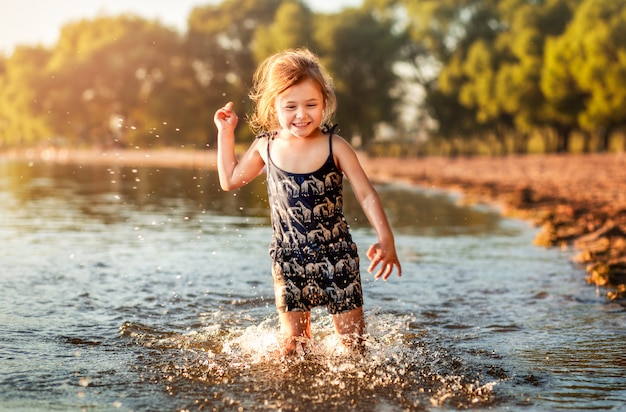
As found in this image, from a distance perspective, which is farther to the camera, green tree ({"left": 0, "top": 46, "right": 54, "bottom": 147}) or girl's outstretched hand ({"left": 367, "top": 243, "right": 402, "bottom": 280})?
green tree ({"left": 0, "top": 46, "right": 54, "bottom": 147})

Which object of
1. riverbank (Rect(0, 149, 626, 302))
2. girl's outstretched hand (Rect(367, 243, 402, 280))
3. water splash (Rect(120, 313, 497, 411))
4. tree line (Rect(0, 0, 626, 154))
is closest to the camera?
water splash (Rect(120, 313, 497, 411))

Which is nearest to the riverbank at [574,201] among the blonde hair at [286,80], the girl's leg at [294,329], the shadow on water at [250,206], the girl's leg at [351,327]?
the shadow on water at [250,206]

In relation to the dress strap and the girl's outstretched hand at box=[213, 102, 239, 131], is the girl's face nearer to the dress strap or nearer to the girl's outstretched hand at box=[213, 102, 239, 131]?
the dress strap

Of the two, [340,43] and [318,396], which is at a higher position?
[340,43]

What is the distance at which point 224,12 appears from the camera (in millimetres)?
73000

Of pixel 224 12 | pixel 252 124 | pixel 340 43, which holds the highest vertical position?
pixel 224 12

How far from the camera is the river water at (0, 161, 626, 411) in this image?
4379 millimetres

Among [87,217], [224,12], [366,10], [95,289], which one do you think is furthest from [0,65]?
[95,289]

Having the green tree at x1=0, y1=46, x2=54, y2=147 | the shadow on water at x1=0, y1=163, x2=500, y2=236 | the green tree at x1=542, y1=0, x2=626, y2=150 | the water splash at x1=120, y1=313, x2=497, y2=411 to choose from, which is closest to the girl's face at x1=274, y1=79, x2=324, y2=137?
the water splash at x1=120, y1=313, x2=497, y2=411

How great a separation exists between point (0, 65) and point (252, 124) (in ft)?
369

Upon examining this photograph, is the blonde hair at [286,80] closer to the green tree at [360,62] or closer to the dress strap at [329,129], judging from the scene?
the dress strap at [329,129]

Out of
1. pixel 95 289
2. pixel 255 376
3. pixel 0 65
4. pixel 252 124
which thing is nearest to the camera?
pixel 255 376

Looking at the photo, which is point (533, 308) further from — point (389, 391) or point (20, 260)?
point (20, 260)

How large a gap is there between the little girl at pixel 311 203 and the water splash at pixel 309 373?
0.22 meters
